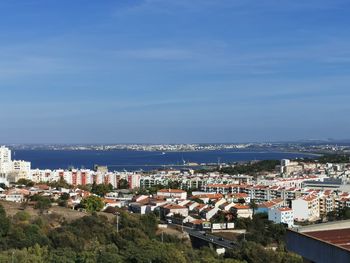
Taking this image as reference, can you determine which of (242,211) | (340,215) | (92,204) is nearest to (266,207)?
(242,211)

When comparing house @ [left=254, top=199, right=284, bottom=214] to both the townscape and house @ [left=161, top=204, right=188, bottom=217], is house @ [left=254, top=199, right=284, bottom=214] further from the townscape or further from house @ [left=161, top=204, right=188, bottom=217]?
house @ [left=161, top=204, right=188, bottom=217]

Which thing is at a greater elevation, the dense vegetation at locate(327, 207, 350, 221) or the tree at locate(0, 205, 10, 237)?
the tree at locate(0, 205, 10, 237)

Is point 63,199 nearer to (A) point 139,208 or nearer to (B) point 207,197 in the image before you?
(A) point 139,208

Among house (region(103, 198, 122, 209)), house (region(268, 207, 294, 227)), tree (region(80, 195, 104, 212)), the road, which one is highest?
tree (region(80, 195, 104, 212))

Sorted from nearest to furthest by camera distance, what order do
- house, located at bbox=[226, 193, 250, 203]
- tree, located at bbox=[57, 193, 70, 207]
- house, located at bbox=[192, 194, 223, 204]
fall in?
tree, located at bbox=[57, 193, 70, 207] < house, located at bbox=[192, 194, 223, 204] < house, located at bbox=[226, 193, 250, 203]

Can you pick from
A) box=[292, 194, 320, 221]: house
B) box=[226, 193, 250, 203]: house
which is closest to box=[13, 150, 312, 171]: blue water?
box=[226, 193, 250, 203]: house

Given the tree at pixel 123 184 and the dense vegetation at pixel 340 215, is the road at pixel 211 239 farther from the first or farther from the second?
the tree at pixel 123 184

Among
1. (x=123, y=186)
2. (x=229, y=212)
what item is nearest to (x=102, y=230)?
(x=229, y=212)
